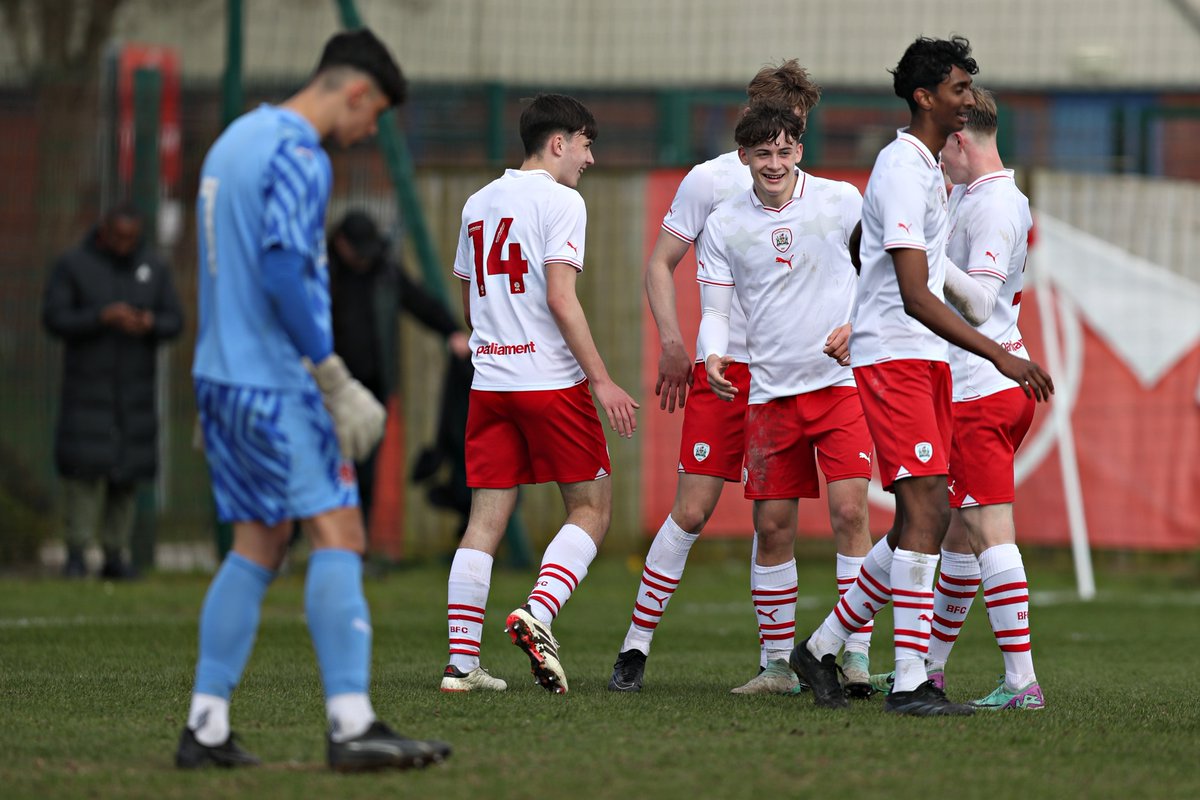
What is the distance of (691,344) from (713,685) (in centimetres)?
647

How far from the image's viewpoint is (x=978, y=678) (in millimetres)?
7531

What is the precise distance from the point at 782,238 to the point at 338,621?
9.27 ft

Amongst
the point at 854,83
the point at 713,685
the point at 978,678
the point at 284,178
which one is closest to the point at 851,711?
the point at 713,685

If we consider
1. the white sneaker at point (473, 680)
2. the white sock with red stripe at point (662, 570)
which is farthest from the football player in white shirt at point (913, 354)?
the white sneaker at point (473, 680)

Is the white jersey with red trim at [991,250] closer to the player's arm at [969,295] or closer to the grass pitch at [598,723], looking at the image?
the player's arm at [969,295]

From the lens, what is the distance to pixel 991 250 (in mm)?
6266

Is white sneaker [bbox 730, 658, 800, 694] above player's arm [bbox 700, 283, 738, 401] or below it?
below

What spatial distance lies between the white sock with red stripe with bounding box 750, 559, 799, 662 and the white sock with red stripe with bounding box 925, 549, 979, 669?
56 centimetres

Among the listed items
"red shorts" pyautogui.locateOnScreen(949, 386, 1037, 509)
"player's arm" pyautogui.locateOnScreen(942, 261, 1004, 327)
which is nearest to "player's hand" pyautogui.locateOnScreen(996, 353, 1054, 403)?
"player's arm" pyautogui.locateOnScreen(942, 261, 1004, 327)

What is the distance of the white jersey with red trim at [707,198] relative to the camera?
23.4ft

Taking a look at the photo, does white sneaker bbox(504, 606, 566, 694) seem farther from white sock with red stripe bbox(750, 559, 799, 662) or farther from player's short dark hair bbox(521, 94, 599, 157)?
player's short dark hair bbox(521, 94, 599, 157)

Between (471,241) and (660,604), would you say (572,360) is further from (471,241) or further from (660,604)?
(660,604)

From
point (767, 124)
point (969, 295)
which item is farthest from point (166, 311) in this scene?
point (969, 295)

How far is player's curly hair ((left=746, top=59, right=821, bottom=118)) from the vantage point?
6824 mm
